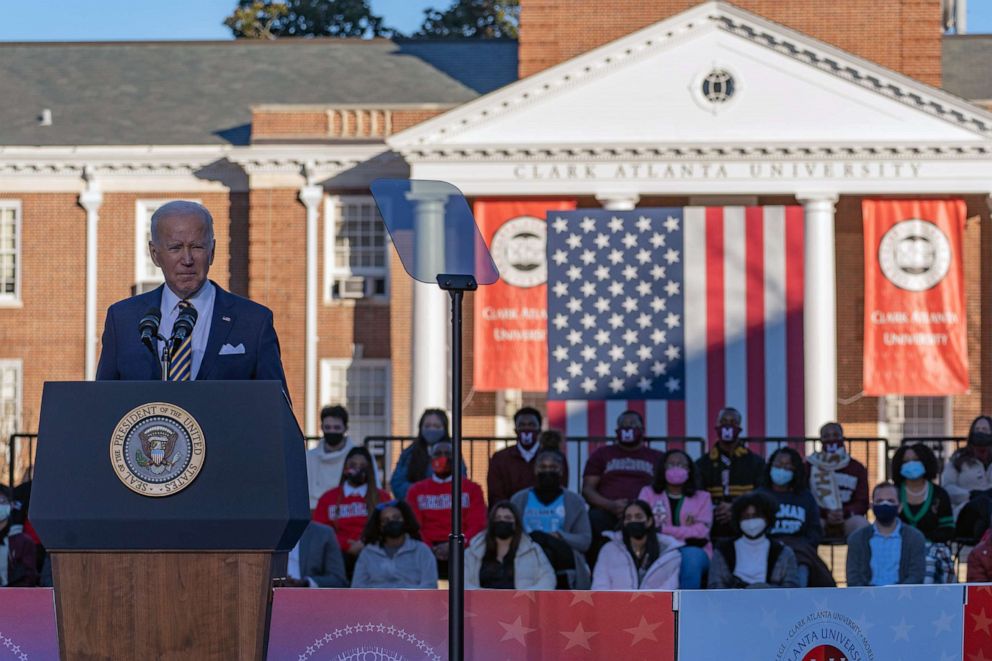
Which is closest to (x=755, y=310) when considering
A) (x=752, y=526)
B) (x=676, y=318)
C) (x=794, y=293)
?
(x=794, y=293)

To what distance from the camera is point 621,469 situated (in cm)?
1398

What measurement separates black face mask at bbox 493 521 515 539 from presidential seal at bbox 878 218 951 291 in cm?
1927

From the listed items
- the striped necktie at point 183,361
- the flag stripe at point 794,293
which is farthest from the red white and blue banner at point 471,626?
the flag stripe at point 794,293

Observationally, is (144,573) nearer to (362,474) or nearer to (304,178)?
(362,474)

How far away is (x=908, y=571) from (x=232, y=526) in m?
8.01

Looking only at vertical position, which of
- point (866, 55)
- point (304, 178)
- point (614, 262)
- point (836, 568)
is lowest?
point (836, 568)

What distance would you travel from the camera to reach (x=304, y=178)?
31734 millimetres

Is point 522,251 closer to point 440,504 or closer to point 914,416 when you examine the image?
point 914,416

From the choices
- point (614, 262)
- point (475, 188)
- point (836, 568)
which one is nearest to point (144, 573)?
point (836, 568)

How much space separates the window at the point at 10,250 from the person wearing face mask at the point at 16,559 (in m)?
21.6

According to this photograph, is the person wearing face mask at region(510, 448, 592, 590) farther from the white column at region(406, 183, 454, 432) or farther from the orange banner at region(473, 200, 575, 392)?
the white column at region(406, 183, 454, 432)

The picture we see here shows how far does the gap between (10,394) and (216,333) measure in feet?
95.0

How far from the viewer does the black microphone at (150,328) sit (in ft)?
15.2

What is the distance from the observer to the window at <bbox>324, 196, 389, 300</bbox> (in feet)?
105
